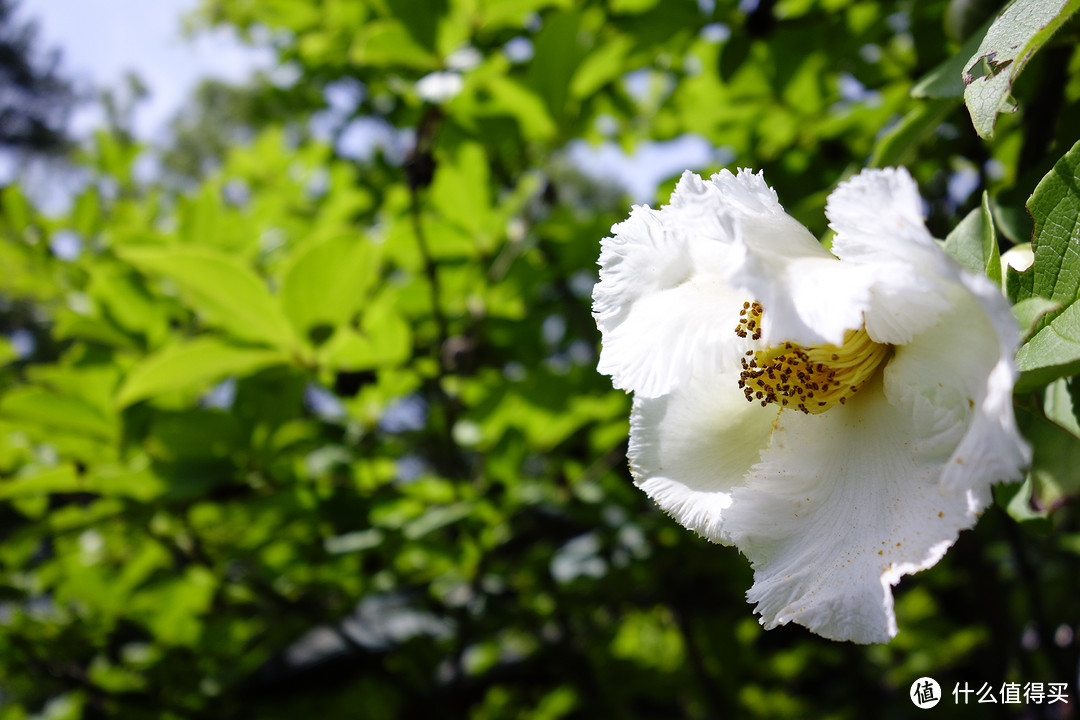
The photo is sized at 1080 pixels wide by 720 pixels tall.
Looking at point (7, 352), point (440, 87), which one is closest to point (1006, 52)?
point (440, 87)

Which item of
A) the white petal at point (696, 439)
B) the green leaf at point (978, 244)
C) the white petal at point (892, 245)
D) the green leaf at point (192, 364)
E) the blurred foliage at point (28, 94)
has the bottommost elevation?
the blurred foliage at point (28, 94)

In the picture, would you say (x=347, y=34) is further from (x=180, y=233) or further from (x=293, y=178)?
(x=293, y=178)

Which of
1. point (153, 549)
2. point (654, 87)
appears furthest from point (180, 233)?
point (654, 87)

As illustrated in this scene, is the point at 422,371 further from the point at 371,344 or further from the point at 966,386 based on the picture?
the point at 966,386

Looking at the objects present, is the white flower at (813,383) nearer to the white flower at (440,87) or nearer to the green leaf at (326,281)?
the green leaf at (326,281)

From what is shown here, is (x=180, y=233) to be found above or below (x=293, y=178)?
above

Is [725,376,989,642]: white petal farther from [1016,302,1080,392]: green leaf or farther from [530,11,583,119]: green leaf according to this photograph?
[530,11,583,119]: green leaf

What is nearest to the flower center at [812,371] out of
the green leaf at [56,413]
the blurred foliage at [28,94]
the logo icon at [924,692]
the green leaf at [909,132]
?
the green leaf at [909,132]
